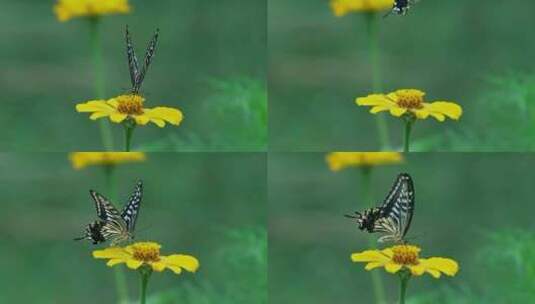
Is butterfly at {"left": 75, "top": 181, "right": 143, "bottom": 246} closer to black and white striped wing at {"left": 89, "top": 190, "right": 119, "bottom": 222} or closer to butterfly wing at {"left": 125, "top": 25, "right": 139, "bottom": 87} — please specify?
black and white striped wing at {"left": 89, "top": 190, "right": 119, "bottom": 222}

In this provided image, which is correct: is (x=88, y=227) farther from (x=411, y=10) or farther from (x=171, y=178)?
(x=411, y=10)

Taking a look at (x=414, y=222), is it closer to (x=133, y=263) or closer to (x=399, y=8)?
(x=399, y=8)

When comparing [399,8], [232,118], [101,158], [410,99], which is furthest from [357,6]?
[101,158]

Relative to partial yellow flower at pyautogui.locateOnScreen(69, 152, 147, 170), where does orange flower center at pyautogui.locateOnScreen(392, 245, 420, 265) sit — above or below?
below

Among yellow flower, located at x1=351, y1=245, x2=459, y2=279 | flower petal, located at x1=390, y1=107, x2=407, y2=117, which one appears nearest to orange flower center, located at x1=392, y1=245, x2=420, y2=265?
yellow flower, located at x1=351, y1=245, x2=459, y2=279

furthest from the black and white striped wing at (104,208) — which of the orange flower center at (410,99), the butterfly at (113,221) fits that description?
the orange flower center at (410,99)

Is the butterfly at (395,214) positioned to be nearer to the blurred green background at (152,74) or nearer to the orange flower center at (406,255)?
the orange flower center at (406,255)

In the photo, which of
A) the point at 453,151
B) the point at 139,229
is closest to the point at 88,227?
the point at 139,229

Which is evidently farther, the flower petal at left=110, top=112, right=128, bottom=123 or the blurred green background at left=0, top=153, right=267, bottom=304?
the blurred green background at left=0, top=153, right=267, bottom=304
